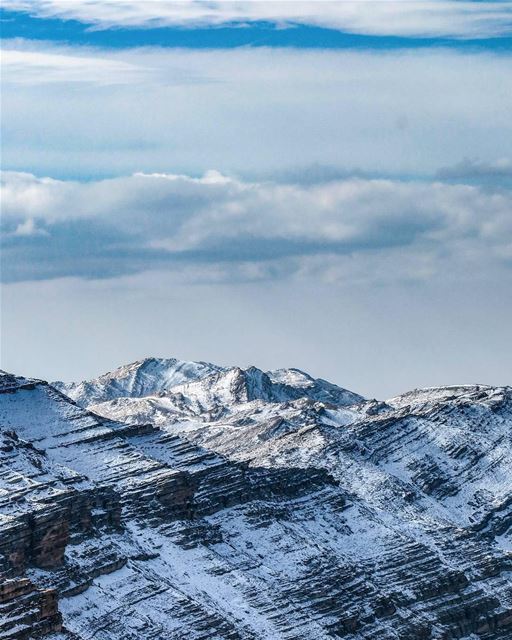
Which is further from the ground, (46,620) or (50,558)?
(46,620)

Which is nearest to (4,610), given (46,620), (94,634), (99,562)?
(46,620)

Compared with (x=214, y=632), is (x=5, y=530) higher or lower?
higher

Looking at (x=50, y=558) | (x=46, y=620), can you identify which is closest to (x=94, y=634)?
(x=50, y=558)

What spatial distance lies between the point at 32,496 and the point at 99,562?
8.63 m

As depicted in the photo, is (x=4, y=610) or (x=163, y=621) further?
(x=163, y=621)

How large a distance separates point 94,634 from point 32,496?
60.4ft

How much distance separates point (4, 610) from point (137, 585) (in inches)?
2524

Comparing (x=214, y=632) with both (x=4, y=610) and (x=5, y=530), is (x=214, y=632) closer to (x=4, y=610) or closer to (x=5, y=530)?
(x=5, y=530)

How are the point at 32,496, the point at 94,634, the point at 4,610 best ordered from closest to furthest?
the point at 4,610 → the point at 94,634 → the point at 32,496

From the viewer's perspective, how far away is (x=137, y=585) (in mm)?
198625

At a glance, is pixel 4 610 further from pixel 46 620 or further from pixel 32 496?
pixel 32 496

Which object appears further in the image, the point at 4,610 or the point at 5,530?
the point at 5,530

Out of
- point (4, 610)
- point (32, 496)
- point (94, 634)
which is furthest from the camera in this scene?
point (32, 496)

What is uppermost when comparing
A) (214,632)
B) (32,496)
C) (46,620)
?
(46,620)
